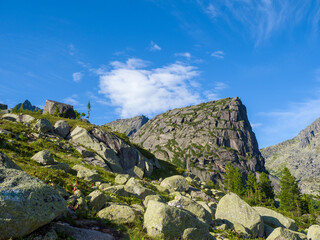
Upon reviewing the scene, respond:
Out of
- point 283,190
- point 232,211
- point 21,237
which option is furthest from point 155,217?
point 283,190

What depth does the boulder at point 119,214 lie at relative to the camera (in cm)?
1070

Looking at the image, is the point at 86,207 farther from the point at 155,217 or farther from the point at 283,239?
the point at 283,239

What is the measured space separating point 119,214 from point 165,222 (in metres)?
2.55

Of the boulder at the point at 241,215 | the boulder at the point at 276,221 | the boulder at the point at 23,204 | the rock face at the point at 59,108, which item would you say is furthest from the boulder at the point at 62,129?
the boulder at the point at 276,221

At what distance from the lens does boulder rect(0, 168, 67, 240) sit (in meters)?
6.67

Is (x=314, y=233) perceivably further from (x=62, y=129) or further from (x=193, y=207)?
(x=62, y=129)

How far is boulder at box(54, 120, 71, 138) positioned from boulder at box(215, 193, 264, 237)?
3470 cm

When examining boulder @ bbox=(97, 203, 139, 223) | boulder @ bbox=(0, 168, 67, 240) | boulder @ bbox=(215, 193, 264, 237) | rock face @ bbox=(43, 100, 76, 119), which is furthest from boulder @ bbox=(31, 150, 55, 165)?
rock face @ bbox=(43, 100, 76, 119)

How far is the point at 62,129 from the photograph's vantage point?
4297 centimetres

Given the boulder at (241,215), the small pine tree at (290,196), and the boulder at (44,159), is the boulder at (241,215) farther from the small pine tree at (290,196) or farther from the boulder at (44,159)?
the small pine tree at (290,196)

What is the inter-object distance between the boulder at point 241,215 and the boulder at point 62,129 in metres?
34.7

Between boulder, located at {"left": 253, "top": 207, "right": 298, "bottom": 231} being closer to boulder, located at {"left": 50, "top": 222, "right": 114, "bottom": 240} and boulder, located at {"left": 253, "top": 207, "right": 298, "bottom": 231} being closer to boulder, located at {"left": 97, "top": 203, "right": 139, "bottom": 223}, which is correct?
boulder, located at {"left": 97, "top": 203, "right": 139, "bottom": 223}

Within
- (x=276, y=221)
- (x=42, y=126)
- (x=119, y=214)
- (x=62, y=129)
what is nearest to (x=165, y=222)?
(x=119, y=214)

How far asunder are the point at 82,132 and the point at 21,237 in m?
37.6
